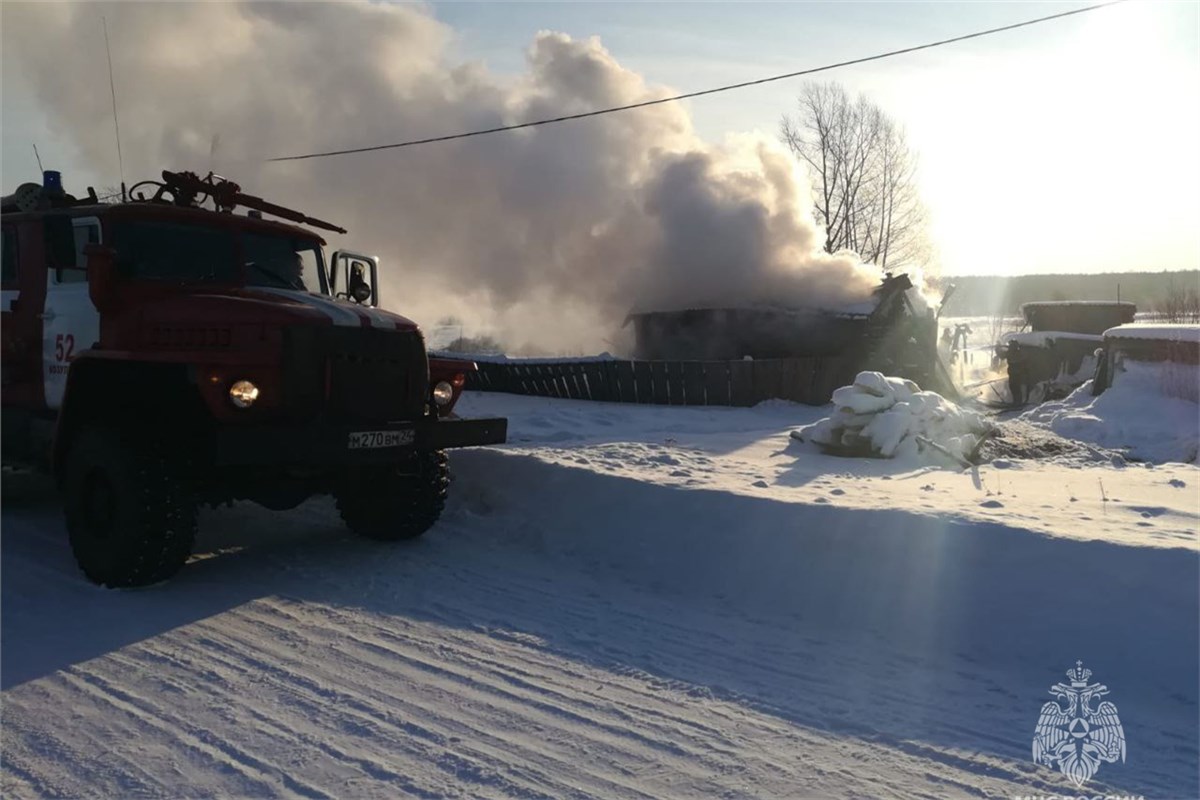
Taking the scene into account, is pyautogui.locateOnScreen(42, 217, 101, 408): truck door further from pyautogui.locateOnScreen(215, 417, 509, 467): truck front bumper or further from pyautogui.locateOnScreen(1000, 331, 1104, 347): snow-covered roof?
pyautogui.locateOnScreen(1000, 331, 1104, 347): snow-covered roof

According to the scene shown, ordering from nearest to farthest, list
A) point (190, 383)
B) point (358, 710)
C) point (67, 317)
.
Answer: point (358, 710) → point (190, 383) → point (67, 317)

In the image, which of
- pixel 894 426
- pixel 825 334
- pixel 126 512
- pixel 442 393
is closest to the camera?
pixel 126 512

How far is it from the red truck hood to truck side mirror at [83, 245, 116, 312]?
0.95 feet

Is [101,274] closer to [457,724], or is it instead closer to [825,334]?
[457,724]

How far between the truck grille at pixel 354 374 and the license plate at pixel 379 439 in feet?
0.45

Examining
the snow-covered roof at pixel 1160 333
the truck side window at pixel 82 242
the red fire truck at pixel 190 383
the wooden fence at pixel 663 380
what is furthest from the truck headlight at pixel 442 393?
the snow-covered roof at pixel 1160 333

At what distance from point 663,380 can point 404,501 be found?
9.84m

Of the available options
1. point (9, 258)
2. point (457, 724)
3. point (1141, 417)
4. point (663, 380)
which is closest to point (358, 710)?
point (457, 724)

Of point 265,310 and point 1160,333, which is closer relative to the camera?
point 265,310

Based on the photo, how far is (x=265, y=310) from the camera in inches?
202

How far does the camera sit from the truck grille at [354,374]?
5109mm

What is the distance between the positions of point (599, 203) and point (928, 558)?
1774 centimetres

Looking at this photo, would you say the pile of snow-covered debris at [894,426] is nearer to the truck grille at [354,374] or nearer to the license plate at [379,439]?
the truck grille at [354,374]

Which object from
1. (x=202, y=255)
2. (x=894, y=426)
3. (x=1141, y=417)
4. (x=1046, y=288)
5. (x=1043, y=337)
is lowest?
(x=1141, y=417)
